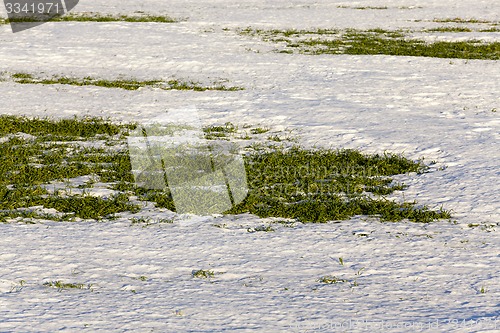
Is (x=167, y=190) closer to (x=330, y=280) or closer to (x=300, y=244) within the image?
(x=300, y=244)

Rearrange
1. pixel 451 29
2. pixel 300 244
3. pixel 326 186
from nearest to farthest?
pixel 300 244
pixel 326 186
pixel 451 29

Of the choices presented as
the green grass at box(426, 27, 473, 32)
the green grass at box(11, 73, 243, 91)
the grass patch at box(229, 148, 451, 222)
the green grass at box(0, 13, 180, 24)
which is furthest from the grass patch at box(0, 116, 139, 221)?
the green grass at box(426, 27, 473, 32)

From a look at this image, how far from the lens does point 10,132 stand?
12953 millimetres

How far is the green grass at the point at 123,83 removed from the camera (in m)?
17.1

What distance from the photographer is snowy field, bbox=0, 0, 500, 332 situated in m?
6.07

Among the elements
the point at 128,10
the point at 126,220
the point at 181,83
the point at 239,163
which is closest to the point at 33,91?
the point at 181,83

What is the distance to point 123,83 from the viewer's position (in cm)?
1770

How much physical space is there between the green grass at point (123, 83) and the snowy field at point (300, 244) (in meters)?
0.50

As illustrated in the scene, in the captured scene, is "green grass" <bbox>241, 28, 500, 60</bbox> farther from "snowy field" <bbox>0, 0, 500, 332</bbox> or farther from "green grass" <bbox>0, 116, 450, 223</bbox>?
"green grass" <bbox>0, 116, 450, 223</bbox>

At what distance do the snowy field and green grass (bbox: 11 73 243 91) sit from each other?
497mm

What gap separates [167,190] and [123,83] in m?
8.66

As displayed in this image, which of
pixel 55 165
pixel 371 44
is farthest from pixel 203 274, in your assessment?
pixel 371 44

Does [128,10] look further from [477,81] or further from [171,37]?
[477,81]

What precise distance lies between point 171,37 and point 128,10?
8.57m
